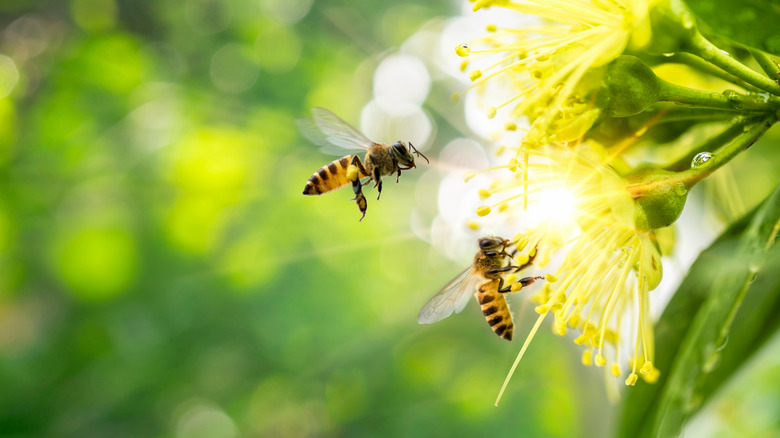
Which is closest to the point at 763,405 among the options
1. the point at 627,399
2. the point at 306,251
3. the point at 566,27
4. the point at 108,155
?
the point at 627,399

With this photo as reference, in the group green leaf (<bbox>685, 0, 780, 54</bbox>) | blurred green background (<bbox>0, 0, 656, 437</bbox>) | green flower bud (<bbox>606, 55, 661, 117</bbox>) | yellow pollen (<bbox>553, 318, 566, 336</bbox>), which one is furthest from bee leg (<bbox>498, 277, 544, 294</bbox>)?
blurred green background (<bbox>0, 0, 656, 437</bbox>)

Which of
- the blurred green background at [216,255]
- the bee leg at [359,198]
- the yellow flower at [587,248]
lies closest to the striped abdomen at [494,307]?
the yellow flower at [587,248]

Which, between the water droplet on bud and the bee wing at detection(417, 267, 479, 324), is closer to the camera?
the water droplet on bud

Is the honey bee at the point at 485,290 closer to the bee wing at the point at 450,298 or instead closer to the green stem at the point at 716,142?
the bee wing at the point at 450,298

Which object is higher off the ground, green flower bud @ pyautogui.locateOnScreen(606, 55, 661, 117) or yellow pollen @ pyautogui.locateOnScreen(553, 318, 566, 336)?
green flower bud @ pyautogui.locateOnScreen(606, 55, 661, 117)

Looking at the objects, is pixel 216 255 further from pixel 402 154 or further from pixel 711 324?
pixel 711 324

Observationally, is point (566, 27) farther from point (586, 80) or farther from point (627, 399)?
point (627, 399)

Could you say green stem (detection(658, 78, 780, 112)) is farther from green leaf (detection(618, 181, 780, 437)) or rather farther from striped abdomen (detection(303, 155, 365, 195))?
striped abdomen (detection(303, 155, 365, 195))
